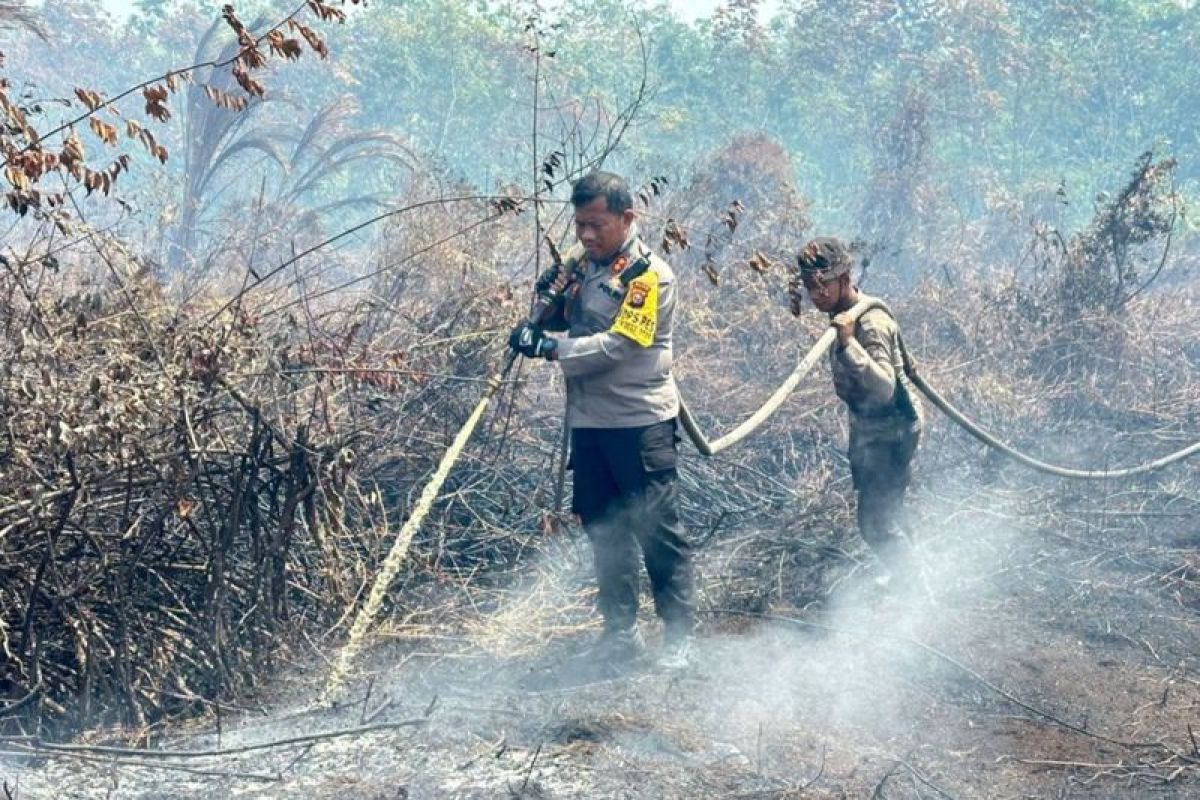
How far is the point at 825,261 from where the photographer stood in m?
4.93

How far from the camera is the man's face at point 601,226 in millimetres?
4453

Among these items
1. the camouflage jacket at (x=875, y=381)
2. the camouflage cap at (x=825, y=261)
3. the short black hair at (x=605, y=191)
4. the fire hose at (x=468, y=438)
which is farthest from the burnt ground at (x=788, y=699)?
the short black hair at (x=605, y=191)

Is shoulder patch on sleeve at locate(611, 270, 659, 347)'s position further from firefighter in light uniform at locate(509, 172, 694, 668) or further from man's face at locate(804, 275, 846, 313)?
man's face at locate(804, 275, 846, 313)

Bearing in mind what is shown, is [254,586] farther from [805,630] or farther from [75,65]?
[75,65]

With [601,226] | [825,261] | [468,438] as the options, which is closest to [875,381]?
[825,261]

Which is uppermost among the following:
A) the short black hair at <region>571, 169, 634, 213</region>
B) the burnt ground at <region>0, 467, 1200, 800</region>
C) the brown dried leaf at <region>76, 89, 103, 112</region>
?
the brown dried leaf at <region>76, 89, 103, 112</region>

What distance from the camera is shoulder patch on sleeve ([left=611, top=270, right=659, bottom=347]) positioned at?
4430mm

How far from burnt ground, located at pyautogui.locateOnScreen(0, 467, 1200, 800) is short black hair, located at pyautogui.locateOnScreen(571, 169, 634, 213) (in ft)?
6.14

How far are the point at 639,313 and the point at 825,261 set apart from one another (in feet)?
3.21

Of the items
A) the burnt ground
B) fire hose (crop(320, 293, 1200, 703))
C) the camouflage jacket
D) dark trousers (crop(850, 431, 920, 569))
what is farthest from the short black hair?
the burnt ground

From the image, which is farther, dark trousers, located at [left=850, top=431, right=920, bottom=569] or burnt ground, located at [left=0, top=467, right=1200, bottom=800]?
dark trousers, located at [left=850, top=431, right=920, bottom=569]

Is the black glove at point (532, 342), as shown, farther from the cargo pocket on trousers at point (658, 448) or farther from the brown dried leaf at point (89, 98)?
the brown dried leaf at point (89, 98)

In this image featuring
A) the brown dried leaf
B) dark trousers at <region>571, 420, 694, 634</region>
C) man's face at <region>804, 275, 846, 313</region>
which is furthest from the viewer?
man's face at <region>804, 275, 846, 313</region>

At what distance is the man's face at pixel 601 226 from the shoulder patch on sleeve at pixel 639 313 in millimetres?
179
